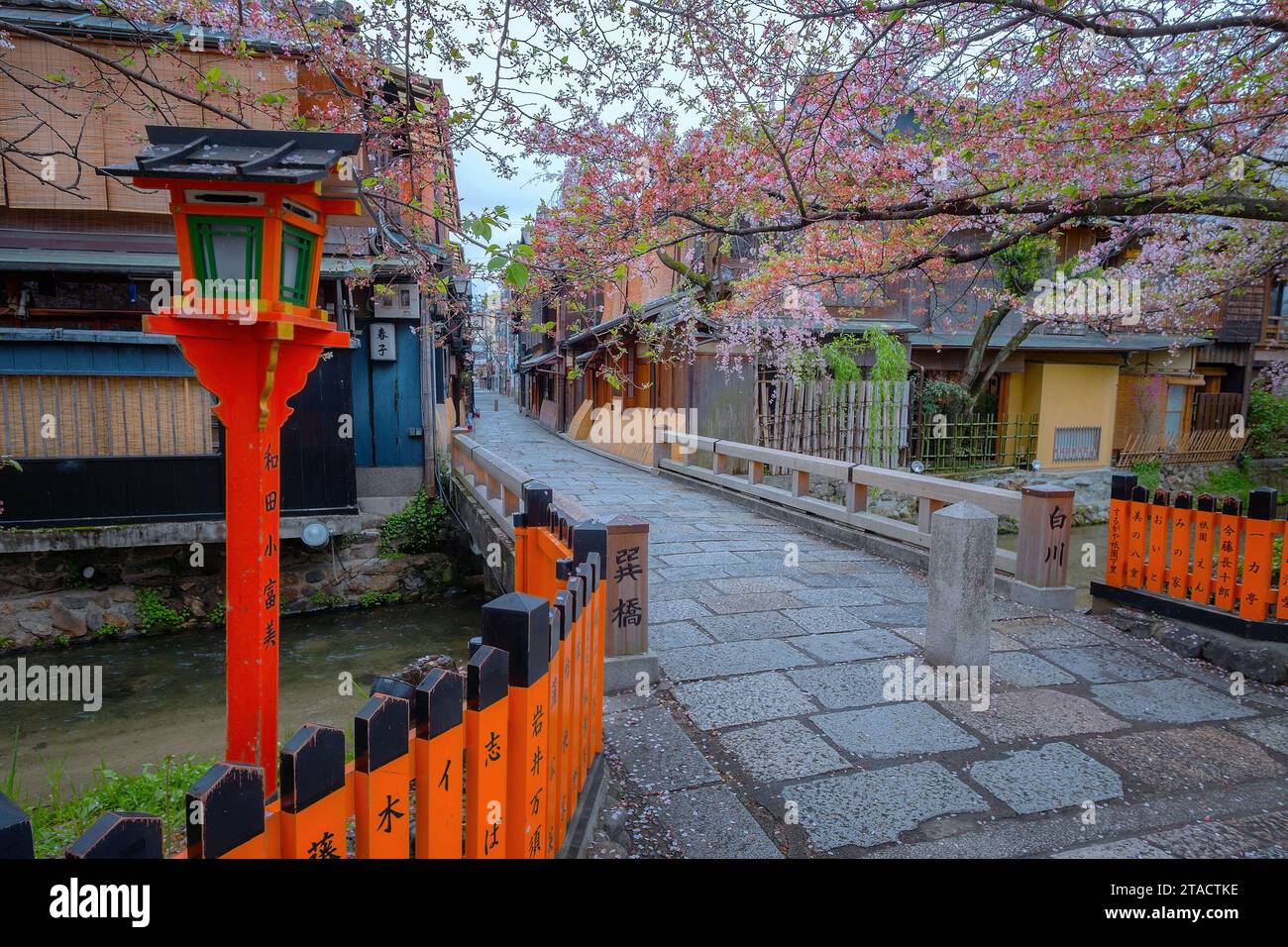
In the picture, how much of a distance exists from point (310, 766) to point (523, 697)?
0.78 meters

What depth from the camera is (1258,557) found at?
5336 mm

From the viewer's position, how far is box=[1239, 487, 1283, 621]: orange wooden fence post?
5309 mm

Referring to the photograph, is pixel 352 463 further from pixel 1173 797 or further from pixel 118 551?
pixel 1173 797

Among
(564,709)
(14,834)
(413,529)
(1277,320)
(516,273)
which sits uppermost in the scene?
(1277,320)

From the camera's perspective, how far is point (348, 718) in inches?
311

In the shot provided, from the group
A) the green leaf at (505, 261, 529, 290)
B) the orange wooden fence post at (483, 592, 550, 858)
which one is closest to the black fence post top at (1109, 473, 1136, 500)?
the green leaf at (505, 261, 529, 290)

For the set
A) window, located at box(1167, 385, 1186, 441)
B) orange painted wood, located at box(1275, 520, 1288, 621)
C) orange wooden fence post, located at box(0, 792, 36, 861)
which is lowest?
orange painted wood, located at box(1275, 520, 1288, 621)

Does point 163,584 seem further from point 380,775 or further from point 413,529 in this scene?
point 380,775

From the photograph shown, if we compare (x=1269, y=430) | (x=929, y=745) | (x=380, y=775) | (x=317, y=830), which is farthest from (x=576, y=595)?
(x=1269, y=430)

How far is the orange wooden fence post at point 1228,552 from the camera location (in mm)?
5500

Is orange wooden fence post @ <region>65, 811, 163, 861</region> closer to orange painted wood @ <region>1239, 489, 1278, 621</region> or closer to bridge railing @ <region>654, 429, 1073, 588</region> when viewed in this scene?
orange painted wood @ <region>1239, 489, 1278, 621</region>

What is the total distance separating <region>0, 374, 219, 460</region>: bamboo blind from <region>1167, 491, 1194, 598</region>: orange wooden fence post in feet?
36.1

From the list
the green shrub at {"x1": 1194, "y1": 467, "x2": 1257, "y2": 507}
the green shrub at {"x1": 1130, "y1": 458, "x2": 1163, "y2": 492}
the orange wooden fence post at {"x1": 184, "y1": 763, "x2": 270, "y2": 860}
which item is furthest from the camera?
the green shrub at {"x1": 1194, "y1": 467, "x2": 1257, "y2": 507}

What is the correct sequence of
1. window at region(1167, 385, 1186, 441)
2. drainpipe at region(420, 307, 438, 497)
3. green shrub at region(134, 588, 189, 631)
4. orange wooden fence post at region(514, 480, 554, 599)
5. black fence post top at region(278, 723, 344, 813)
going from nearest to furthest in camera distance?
black fence post top at region(278, 723, 344, 813)
orange wooden fence post at region(514, 480, 554, 599)
green shrub at region(134, 588, 189, 631)
drainpipe at region(420, 307, 438, 497)
window at region(1167, 385, 1186, 441)
